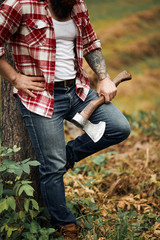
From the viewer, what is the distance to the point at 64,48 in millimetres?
2102

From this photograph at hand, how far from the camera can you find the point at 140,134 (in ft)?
15.4

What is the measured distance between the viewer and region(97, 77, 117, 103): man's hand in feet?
7.50

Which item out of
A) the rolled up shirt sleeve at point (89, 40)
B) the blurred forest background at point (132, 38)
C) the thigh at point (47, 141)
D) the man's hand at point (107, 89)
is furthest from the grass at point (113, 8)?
the thigh at point (47, 141)

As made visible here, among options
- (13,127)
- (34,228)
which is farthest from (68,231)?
(13,127)

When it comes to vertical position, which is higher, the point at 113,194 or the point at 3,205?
the point at 3,205

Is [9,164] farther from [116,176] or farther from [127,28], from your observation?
[127,28]

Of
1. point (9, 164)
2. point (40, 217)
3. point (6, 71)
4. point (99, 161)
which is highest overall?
point (6, 71)

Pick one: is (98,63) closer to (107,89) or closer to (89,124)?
(107,89)

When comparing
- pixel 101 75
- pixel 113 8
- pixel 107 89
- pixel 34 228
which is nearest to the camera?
pixel 34 228

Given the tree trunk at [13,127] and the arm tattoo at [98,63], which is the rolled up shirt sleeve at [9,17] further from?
the arm tattoo at [98,63]

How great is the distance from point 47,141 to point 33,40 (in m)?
0.76

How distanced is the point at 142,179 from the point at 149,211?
0.58 meters

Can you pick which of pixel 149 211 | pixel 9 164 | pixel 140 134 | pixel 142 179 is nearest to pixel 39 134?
pixel 9 164

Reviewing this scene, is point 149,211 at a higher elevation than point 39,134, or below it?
below
